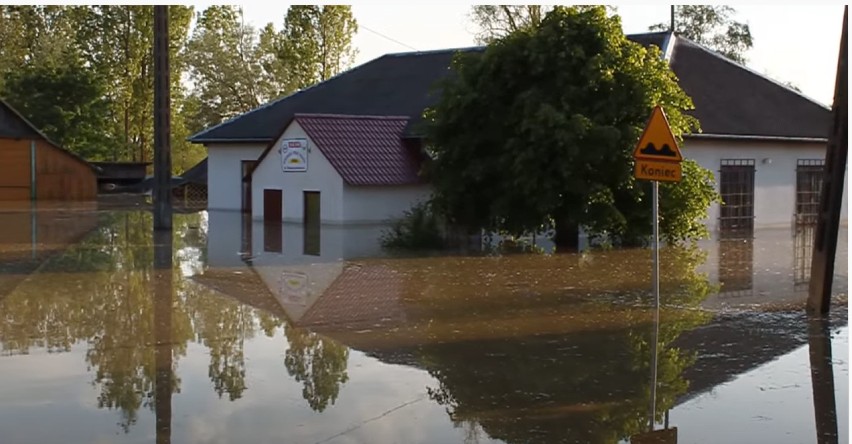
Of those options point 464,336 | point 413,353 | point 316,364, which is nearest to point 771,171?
point 464,336

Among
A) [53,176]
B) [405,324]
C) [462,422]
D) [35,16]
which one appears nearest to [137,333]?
[405,324]

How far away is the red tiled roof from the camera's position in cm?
3006

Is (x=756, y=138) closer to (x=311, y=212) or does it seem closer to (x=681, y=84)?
(x=681, y=84)

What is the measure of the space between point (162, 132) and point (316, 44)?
119ft

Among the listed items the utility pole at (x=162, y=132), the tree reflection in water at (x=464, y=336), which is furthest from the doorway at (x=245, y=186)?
the tree reflection in water at (x=464, y=336)

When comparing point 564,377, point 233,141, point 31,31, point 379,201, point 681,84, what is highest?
point 31,31

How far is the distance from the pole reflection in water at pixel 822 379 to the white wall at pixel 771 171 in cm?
1653

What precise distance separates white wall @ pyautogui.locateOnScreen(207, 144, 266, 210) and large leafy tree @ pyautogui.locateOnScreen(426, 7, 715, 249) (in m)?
15.5

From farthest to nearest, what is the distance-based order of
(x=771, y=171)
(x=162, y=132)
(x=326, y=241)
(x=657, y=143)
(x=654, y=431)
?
(x=771, y=171), (x=162, y=132), (x=326, y=241), (x=657, y=143), (x=654, y=431)

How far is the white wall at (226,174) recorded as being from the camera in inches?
1448

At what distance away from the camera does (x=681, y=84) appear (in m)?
29.3

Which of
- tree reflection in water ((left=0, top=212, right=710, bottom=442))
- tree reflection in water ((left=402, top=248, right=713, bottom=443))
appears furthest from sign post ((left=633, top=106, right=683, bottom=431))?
tree reflection in water ((left=0, top=212, right=710, bottom=442))

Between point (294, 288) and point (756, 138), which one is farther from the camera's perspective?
point (756, 138)

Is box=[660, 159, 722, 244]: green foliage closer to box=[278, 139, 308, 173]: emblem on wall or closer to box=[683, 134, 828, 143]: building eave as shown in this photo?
box=[683, 134, 828, 143]: building eave
